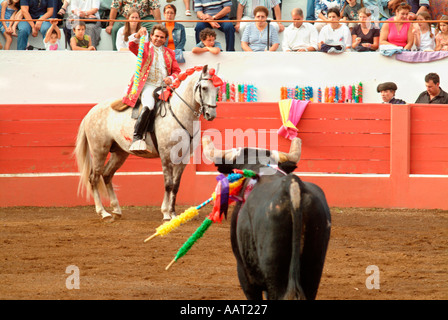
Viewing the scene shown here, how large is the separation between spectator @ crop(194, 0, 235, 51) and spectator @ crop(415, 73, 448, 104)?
2.98m

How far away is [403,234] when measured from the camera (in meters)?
7.49

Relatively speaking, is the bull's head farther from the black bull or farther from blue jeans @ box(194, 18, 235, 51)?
blue jeans @ box(194, 18, 235, 51)

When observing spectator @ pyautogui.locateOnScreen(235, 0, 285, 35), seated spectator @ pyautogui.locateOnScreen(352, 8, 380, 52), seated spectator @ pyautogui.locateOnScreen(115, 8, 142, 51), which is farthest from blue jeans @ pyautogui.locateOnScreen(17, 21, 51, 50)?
seated spectator @ pyautogui.locateOnScreen(352, 8, 380, 52)

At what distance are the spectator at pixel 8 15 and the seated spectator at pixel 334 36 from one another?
4.69 meters

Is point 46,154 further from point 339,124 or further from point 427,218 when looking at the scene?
point 427,218

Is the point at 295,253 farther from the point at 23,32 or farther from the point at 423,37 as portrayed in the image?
the point at 23,32

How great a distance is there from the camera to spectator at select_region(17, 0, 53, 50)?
444 inches

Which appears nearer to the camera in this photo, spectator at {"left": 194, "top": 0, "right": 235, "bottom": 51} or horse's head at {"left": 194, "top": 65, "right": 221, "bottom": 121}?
horse's head at {"left": 194, "top": 65, "right": 221, "bottom": 121}

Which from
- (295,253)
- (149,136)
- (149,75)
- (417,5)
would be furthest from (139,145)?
(417,5)

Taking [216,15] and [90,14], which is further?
[90,14]

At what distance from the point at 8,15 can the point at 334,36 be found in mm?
5018

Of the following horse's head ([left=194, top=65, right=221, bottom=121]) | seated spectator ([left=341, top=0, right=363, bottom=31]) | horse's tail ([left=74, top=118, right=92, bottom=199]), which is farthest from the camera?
seated spectator ([left=341, top=0, right=363, bottom=31])

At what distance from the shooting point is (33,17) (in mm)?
11562

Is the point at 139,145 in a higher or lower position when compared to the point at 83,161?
higher
